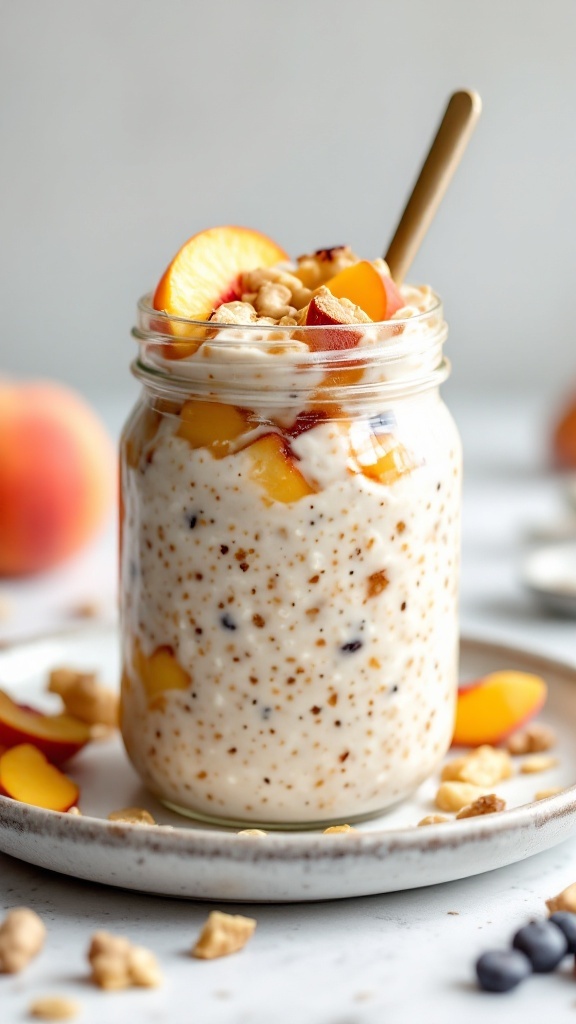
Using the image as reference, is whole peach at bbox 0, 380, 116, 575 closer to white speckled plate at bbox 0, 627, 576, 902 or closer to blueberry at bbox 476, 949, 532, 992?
white speckled plate at bbox 0, 627, 576, 902

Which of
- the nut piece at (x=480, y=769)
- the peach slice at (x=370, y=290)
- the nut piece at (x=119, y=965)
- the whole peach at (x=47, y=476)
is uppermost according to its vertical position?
the peach slice at (x=370, y=290)

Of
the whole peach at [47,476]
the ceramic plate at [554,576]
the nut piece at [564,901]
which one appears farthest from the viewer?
the whole peach at [47,476]

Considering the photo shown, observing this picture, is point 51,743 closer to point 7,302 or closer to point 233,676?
point 233,676

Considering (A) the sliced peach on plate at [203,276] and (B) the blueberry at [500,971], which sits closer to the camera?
(B) the blueberry at [500,971]

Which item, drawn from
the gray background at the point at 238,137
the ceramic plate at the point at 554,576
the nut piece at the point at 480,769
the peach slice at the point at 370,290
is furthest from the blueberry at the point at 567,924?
the gray background at the point at 238,137

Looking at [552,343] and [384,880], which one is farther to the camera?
[552,343]

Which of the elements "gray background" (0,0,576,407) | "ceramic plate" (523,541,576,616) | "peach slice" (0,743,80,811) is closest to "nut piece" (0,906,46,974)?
"peach slice" (0,743,80,811)

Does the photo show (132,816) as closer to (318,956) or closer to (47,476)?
(318,956)

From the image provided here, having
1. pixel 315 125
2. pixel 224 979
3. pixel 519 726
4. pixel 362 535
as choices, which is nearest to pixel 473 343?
pixel 315 125

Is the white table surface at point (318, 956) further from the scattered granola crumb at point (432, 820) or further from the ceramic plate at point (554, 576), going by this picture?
the ceramic plate at point (554, 576)
